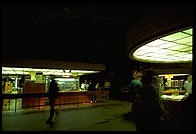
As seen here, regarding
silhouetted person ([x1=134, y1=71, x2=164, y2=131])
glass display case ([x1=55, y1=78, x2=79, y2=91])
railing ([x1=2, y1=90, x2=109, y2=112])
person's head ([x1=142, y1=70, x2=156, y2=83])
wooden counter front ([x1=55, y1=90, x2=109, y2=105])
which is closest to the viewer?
silhouetted person ([x1=134, y1=71, x2=164, y2=131])

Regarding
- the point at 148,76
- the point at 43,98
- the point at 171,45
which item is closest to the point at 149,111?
the point at 148,76

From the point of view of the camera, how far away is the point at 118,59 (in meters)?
22.1

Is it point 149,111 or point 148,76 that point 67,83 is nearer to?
point 148,76

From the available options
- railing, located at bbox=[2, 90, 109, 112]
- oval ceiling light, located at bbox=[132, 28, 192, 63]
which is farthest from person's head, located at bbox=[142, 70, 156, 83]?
railing, located at bbox=[2, 90, 109, 112]

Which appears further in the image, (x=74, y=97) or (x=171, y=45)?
(x=74, y=97)

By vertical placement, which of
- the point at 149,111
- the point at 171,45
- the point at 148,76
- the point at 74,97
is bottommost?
the point at 74,97

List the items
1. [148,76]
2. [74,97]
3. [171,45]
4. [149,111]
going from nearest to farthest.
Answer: [149,111], [148,76], [171,45], [74,97]

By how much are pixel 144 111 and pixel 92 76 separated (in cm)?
1958

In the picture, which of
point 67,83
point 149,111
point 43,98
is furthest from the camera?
point 67,83

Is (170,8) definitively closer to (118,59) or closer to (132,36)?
(132,36)

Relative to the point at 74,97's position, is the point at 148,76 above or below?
above

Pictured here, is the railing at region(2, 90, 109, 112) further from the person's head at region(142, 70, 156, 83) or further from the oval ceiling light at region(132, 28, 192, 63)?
the person's head at region(142, 70, 156, 83)

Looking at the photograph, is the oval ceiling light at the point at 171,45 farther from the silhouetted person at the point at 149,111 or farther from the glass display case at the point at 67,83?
the glass display case at the point at 67,83

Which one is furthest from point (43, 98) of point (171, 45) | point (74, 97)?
point (171, 45)
